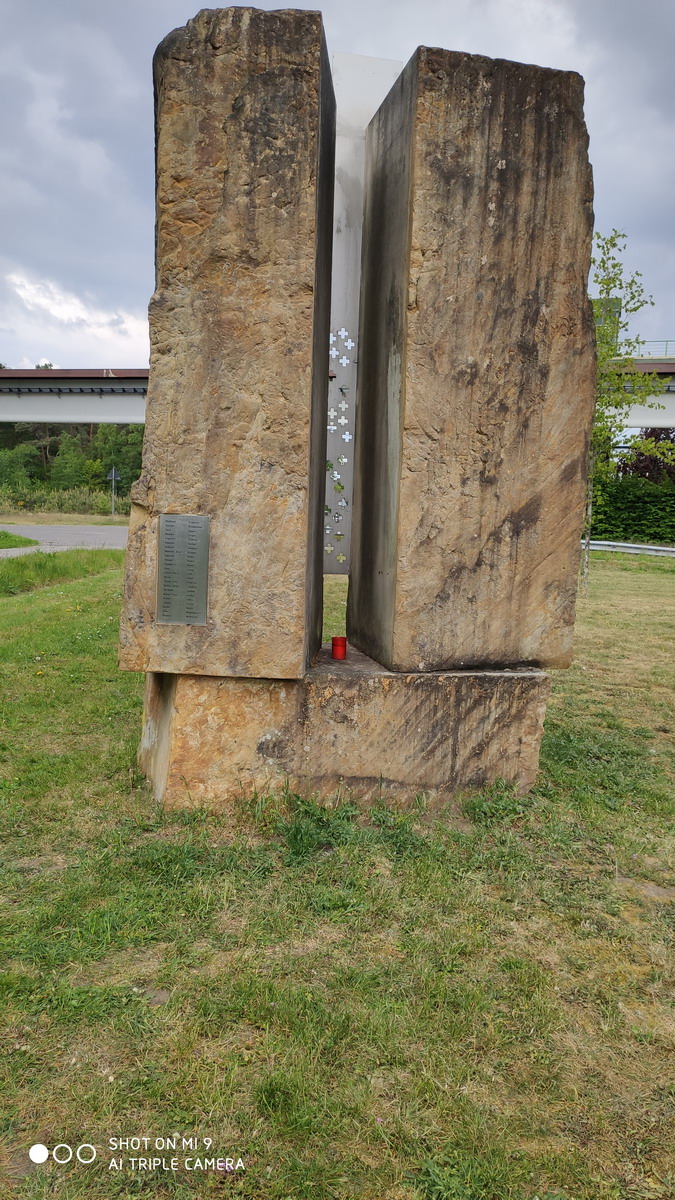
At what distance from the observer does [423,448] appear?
401 centimetres

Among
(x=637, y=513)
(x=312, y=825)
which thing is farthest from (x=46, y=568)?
(x=637, y=513)

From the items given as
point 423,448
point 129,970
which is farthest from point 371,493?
point 129,970

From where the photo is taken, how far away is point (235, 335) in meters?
3.79

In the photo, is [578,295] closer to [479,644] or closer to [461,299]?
[461,299]

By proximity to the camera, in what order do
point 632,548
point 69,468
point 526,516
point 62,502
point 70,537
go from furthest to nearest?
point 69,468, point 62,502, point 632,548, point 70,537, point 526,516

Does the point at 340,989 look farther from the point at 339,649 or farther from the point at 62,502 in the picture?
the point at 62,502

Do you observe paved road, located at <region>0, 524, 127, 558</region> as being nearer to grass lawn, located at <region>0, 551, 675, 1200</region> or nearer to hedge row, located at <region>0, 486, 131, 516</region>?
hedge row, located at <region>0, 486, 131, 516</region>

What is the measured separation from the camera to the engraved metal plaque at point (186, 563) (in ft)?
12.6

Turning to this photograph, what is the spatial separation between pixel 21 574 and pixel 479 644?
9727mm

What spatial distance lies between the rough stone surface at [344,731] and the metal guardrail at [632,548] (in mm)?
19065

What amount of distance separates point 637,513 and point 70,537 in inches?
679

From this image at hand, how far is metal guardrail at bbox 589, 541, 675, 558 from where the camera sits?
2314 cm

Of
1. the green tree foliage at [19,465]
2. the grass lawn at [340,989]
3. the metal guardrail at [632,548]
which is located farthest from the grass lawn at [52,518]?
the grass lawn at [340,989]

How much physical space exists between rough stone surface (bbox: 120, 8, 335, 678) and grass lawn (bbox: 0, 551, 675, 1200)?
925mm
